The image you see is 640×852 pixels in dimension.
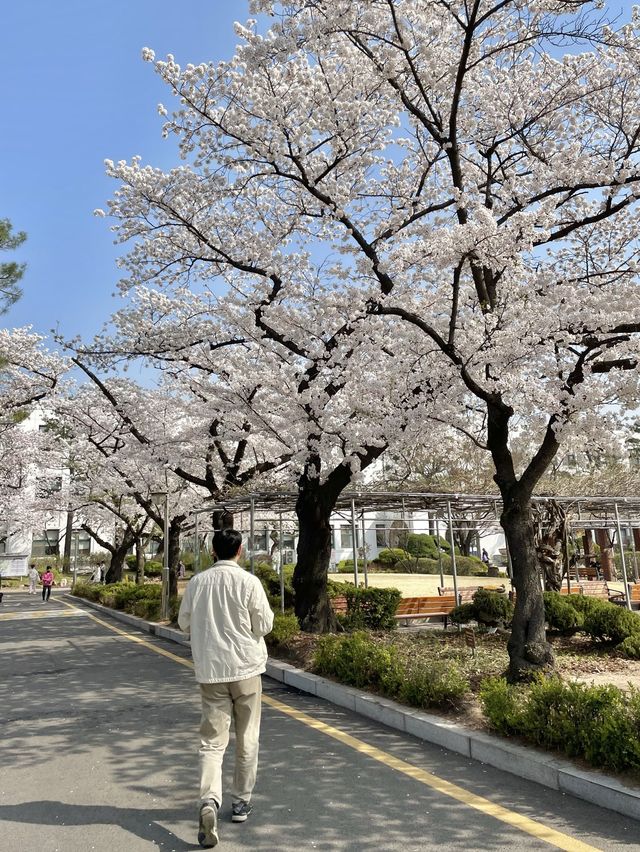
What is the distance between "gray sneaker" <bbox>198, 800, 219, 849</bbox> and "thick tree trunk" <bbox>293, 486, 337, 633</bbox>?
7160mm

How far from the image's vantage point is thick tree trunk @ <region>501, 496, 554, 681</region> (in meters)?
6.91

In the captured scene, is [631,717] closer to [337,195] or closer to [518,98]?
[337,195]

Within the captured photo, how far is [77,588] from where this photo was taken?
100ft

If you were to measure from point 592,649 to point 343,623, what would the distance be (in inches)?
175

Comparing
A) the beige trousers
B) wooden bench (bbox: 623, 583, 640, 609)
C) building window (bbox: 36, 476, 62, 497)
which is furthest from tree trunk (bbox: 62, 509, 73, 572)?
the beige trousers

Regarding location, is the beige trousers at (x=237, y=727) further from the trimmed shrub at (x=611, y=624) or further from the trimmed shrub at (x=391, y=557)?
the trimmed shrub at (x=391, y=557)

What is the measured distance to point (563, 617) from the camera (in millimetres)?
10242

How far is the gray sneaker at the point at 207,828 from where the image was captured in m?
3.42

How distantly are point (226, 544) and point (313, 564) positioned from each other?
7.06 m

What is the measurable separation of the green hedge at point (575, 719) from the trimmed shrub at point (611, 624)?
450 cm

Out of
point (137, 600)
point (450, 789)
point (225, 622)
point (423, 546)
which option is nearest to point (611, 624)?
point (450, 789)

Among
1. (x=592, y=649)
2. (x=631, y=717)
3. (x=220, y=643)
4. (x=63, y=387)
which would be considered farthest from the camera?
(x=63, y=387)

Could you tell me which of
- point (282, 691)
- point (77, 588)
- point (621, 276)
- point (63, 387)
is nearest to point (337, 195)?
point (621, 276)

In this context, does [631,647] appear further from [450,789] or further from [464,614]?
[450,789]
